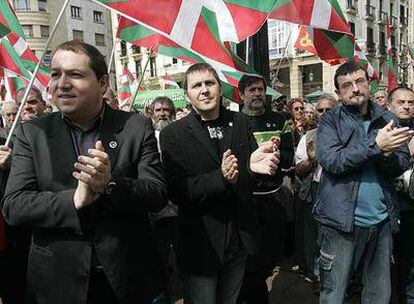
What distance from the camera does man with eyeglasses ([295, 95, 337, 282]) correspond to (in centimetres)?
364

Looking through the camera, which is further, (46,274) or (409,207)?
(409,207)

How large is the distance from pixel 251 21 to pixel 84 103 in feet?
6.86

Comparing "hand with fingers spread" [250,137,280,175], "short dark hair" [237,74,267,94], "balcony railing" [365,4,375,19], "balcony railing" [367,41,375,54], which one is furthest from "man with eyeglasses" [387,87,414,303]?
"balcony railing" [365,4,375,19]

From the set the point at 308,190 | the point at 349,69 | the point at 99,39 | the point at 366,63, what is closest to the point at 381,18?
the point at 99,39

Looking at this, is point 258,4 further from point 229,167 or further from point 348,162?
point 229,167

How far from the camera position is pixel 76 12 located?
40.9 metres

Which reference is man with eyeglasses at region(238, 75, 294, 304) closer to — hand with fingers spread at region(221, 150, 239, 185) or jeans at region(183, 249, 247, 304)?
jeans at region(183, 249, 247, 304)

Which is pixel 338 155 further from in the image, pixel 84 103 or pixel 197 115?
pixel 84 103

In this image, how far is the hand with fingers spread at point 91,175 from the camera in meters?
1.43

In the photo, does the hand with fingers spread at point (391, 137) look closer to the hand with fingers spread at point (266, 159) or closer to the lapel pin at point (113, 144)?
the hand with fingers spread at point (266, 159)

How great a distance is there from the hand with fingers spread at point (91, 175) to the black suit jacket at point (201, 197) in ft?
2.63

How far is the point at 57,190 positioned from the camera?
5.47 feet

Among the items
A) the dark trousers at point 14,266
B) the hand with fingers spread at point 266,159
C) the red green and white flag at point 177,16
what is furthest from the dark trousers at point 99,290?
the red green and white flag at point 177,16

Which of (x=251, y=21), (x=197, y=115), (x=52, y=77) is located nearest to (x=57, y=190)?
(x=52, y=77)
